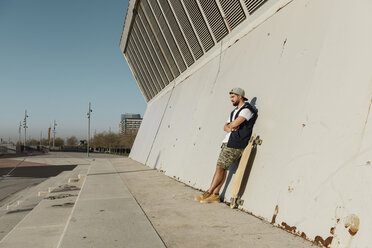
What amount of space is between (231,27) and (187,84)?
12.6 feet

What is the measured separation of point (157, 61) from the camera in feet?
44.9

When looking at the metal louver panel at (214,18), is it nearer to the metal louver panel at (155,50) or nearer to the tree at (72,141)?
the metal louver panel at (155,50)

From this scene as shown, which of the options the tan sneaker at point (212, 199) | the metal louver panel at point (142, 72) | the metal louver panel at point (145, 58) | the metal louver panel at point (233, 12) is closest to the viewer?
the tan sneaker at point (212, 199)

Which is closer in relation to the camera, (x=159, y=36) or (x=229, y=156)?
(x=229, y=156)

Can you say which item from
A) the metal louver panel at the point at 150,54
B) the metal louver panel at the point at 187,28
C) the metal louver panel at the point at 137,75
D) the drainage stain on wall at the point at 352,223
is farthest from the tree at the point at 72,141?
the drainage stain on wall at the point at 352,223

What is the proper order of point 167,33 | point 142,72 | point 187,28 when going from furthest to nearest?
point 142,72 < point 167,33 < point 187,28

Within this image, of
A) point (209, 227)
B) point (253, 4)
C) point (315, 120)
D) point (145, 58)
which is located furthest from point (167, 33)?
point (209, 227)

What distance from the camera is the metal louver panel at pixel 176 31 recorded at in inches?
373

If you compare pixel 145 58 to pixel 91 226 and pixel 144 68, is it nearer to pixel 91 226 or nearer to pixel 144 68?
pixel 144 68

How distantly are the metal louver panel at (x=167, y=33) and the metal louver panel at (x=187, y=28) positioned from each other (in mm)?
1333

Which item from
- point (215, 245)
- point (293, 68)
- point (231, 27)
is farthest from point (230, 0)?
point (215, 245)

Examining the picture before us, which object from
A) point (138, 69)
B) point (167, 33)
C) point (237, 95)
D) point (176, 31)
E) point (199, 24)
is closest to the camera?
point (237, 95)

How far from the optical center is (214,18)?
718cm

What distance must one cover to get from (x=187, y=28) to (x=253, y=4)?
382 centimetres
